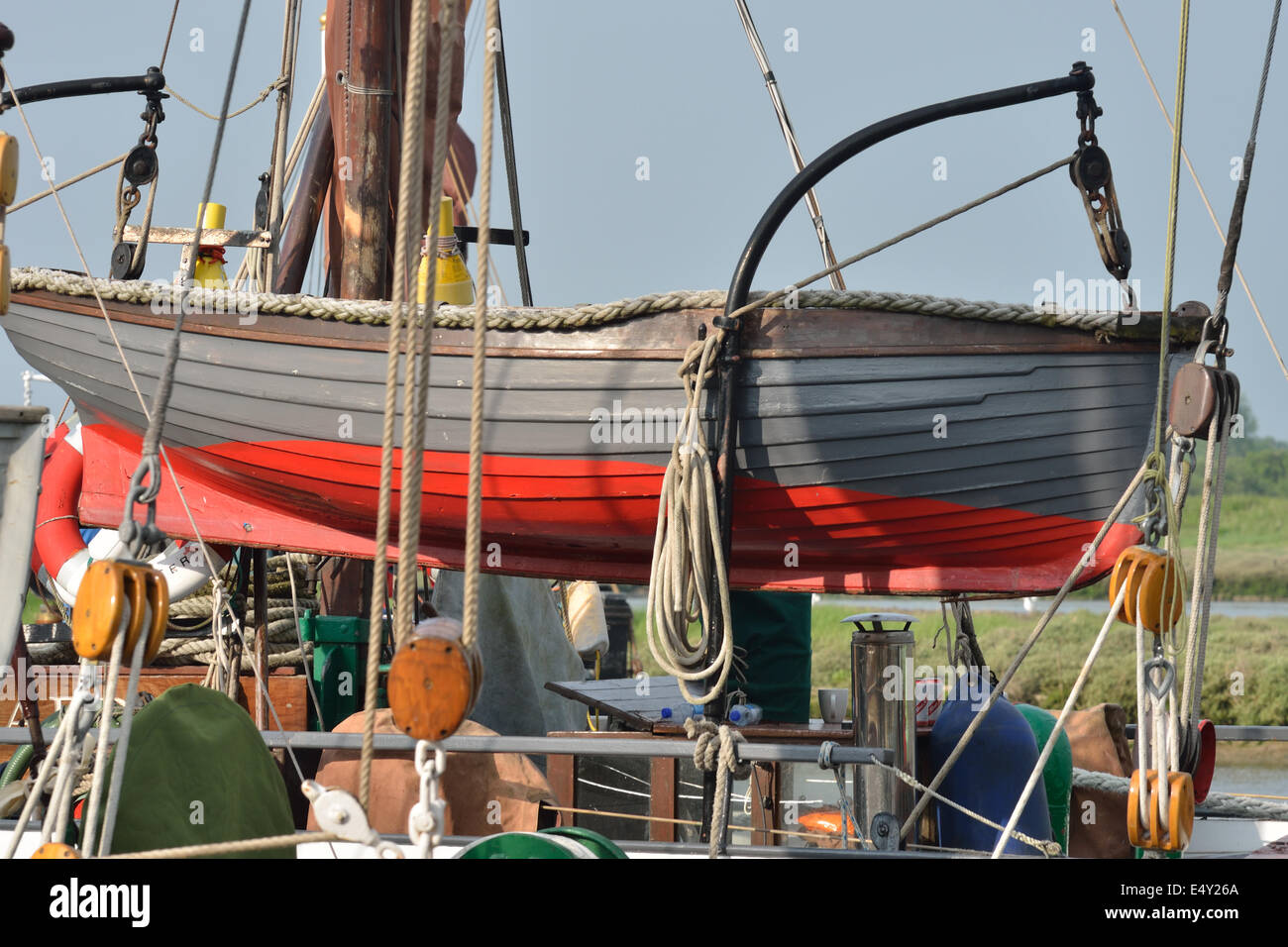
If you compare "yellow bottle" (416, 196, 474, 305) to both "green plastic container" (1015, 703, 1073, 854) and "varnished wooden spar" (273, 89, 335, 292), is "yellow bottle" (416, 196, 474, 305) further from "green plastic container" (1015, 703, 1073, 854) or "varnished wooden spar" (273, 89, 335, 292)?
"green plastic container" (1015, 703, 1073, 854)

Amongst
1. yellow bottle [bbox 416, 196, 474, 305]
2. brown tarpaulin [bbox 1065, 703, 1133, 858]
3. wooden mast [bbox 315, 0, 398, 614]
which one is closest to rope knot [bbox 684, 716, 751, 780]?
brown tarpaulin [bbox 1065, 703, 1133, 858]

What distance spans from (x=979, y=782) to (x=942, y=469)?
3.15 feet

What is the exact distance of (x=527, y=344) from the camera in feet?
12.7

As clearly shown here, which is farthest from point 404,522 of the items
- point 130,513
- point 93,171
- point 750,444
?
point 93,171

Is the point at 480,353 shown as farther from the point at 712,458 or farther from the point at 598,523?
the point at 598,523

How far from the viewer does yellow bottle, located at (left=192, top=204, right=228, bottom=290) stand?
15.1 feet

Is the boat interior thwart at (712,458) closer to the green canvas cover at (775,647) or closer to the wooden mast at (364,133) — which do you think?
the wooden mast at (364,133)

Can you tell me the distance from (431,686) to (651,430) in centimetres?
202

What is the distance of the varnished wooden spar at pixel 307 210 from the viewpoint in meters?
6.13

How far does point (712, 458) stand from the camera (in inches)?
135

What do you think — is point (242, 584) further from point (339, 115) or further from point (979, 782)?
point (979, 782)

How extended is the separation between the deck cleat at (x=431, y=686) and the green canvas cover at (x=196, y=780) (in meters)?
0.75

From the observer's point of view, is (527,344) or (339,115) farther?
(339,115)

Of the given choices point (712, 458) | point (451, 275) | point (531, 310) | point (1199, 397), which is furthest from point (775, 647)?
point (1199, 397)
